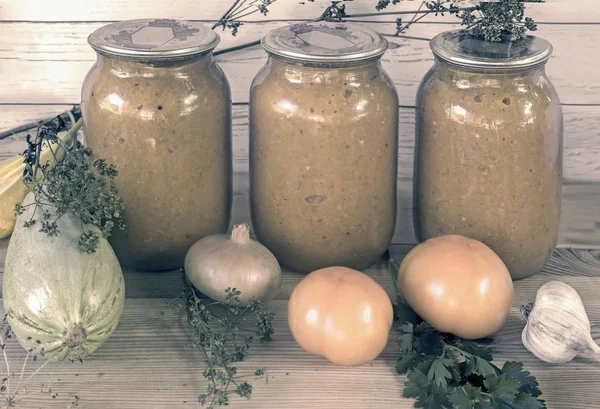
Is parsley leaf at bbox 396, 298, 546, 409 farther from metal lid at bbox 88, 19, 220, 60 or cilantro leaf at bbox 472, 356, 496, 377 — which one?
metal lid at bbox 88, 19, 220, 60

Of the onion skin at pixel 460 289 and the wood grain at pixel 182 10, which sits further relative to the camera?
the wood grain at pixel 182 10

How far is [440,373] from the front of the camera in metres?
0.87

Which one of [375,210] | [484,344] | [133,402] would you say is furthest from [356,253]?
[133,402]

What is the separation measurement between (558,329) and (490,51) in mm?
354

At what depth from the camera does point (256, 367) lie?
932 millimetres

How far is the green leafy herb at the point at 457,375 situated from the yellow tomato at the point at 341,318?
4cm

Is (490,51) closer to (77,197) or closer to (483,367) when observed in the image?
(483,367)

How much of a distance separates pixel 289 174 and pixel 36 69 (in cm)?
53

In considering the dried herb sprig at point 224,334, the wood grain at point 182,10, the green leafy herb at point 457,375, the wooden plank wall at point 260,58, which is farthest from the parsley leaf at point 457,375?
the wood grain at point 182,10

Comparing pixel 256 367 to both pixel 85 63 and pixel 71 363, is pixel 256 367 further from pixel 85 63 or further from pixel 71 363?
pixel 85 63

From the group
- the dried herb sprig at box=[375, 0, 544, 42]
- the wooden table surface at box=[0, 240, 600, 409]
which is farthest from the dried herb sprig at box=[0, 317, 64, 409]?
the dried herb sprig at box=[375, 0, 544, 42]

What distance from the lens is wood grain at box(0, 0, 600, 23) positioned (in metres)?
1.23

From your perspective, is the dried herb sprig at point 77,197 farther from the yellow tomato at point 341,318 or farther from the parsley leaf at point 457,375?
the parsley leaf at point 457,375

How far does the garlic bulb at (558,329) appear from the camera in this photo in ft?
3.00
